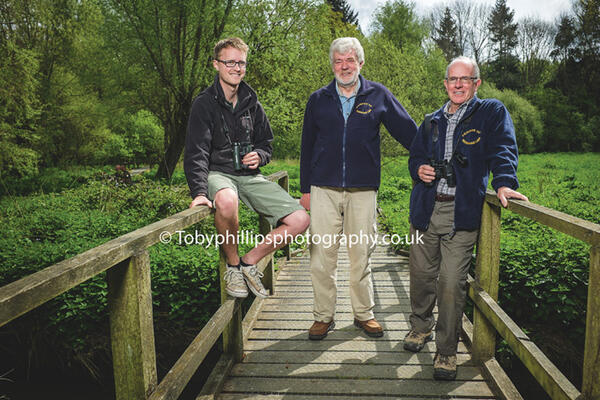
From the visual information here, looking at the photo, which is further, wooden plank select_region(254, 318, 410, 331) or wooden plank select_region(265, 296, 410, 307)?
wooden plank select_region(265, 296, 410, 307)

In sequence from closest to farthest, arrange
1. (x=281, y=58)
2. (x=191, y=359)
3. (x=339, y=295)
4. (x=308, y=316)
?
(x=191, y=359) < (x=308, y=316) < (x=339, y=295) < (x=281, y=58)

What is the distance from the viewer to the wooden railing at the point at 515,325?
1662 millimetres

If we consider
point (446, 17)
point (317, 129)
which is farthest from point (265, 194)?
point (446, 17)

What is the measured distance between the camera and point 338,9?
35719 millimetres

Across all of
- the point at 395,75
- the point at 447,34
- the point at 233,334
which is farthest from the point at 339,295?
the point at 447,34

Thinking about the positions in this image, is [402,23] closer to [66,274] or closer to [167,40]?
[167,40]

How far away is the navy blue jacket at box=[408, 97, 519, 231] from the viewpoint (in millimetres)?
2420

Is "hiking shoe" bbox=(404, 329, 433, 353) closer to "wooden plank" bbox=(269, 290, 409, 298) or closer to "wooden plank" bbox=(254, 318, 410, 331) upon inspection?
"wooden plank" bbox=(254, 318, 410, 331)

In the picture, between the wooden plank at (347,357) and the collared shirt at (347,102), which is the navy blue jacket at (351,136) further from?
the wooden plank at (347,357)

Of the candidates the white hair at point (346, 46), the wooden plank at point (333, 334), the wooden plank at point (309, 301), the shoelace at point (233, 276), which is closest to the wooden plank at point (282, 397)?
the shoelace at point (233, 276)

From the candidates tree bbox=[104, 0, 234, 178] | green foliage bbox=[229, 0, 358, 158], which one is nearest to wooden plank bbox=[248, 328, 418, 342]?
tree bbox=[104, 0, 234, 178]

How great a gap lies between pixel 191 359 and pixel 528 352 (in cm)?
163

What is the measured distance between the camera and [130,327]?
1.66 m

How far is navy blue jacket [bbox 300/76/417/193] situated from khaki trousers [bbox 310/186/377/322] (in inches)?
4.4
